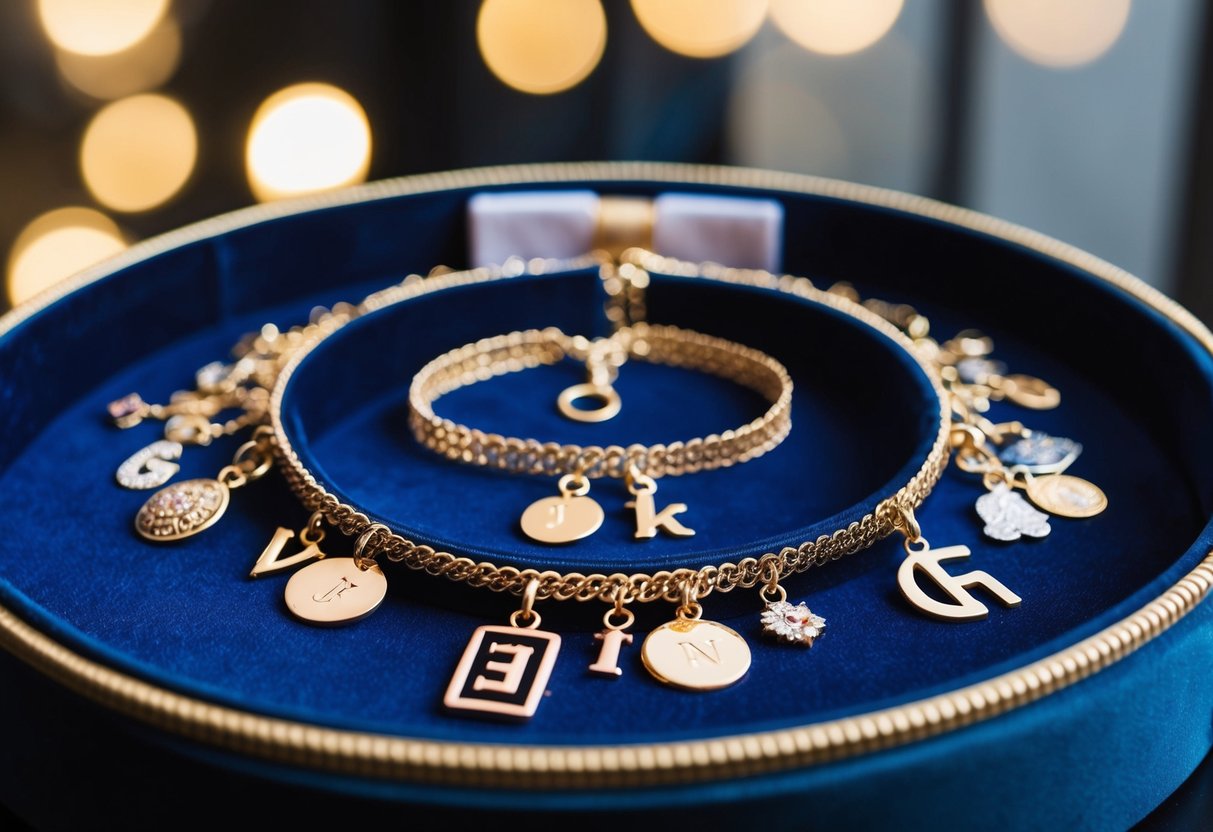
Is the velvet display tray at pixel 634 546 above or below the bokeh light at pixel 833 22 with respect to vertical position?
below

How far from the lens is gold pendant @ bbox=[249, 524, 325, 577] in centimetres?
134

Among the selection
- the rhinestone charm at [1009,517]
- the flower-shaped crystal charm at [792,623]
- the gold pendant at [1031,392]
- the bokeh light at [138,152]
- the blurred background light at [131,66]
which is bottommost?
Answer: the flower-shaped crystal charm at [792,623]

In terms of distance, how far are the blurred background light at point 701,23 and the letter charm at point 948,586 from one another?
1756mm

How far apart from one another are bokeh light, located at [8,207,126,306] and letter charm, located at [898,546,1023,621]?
1862mm

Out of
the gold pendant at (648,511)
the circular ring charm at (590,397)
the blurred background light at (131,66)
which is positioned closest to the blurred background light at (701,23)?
the blurred background light at (131,66)

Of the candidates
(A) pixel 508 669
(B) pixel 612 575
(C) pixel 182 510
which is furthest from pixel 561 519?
(C) pixel 182 510

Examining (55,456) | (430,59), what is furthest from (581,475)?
(430,59)

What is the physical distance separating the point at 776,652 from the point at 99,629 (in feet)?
2.24

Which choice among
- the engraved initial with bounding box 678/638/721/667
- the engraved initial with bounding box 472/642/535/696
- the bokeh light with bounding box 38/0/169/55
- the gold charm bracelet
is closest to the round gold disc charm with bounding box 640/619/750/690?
the engraved initial with bounding box 678/638/721/667

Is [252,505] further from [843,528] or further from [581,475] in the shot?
[843,528]

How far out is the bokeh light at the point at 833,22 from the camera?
2902 millimetres

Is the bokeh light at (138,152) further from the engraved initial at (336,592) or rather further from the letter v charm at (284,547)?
the engraved initial at (336,592)

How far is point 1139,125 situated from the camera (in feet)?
8.64

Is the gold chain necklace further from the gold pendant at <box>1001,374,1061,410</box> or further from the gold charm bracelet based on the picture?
the gold charm bracelet
